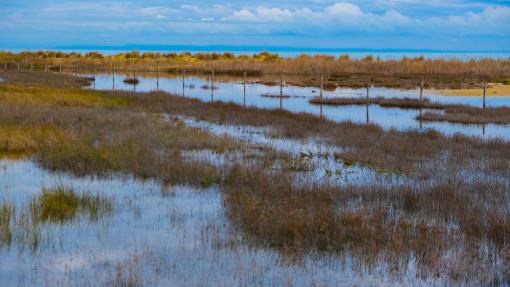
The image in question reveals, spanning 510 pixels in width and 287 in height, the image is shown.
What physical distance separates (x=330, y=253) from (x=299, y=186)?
3530mm

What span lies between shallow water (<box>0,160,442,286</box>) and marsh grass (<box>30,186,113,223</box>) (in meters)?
0.22

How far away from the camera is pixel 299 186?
1142cm

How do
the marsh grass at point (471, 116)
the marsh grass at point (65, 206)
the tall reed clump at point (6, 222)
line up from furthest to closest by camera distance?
the marsh grass at point (471, 116) < the marsh grass at point (65, 206) < the tall reed clump at point (6, 222)

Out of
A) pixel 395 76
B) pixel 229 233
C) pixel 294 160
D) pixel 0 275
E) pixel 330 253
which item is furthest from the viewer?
pixel 395 76

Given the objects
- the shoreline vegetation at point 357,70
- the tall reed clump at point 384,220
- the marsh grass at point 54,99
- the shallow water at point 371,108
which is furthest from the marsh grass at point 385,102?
the tall reed clump at point 384,220

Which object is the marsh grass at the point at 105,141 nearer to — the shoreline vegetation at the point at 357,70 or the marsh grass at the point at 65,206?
the marsh grass at the point at 65,206

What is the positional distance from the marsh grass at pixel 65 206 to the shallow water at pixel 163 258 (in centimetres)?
22

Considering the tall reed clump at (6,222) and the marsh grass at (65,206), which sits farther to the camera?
the marsh grass at (65,206)

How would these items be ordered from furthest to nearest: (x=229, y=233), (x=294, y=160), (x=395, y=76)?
(x=395, y=76)
(x=294, y=160)
(x=229, y=233)

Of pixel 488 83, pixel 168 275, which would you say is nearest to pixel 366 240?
pixel 168 275

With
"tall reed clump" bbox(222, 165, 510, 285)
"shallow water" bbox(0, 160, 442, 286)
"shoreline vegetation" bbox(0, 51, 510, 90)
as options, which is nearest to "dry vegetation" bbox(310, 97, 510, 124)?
"shoreline vegetation" bbox(0, 51, 510, 90)

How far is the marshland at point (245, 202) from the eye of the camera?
730 centimetres

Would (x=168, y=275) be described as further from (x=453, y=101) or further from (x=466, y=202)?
(x=453, y=101)

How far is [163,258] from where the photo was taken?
7.58m
